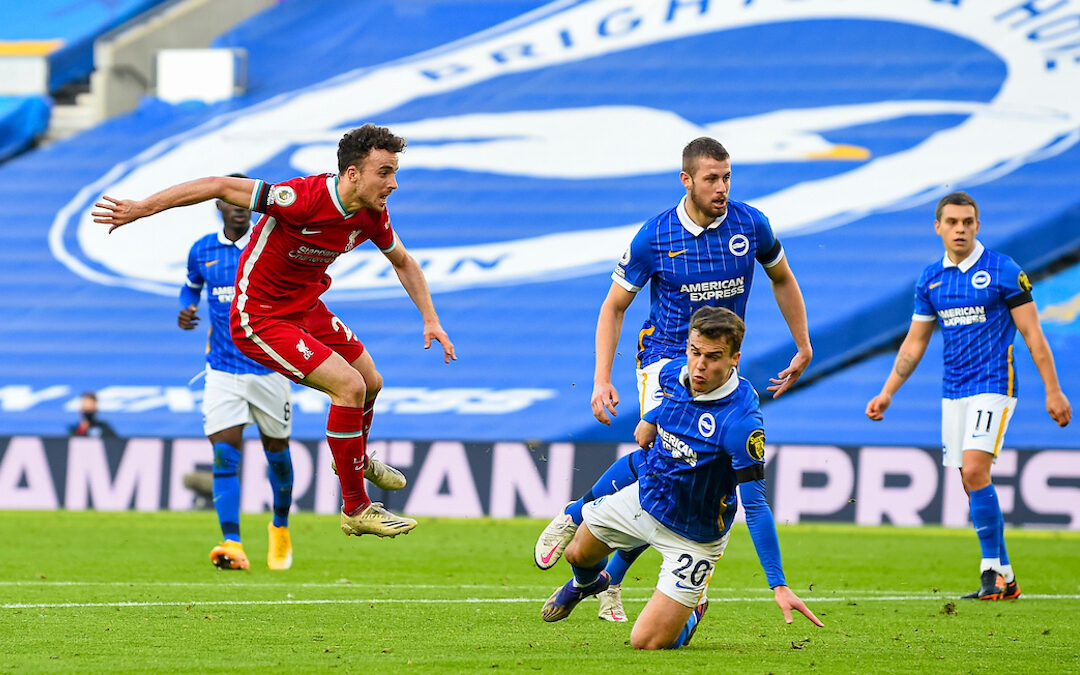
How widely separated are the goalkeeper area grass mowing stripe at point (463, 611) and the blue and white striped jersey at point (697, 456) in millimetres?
576

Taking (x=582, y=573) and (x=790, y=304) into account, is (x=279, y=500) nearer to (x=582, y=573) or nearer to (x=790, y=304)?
(x=582, y=573)

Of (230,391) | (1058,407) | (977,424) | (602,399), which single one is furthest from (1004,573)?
(230,391)

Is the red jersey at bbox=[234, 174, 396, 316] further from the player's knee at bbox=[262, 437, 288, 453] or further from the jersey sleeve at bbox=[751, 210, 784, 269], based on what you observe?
the player's knee at bbox=[262, 437, 288, 453]

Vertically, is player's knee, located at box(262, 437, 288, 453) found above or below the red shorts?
below

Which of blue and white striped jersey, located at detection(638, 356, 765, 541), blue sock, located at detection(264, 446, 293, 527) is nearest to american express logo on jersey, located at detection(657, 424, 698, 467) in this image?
blue and white striped jersey, located at detection(638, 356, 765, 541)

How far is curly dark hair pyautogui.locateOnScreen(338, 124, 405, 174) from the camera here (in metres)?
6.79

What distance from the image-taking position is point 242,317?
714 centimetres

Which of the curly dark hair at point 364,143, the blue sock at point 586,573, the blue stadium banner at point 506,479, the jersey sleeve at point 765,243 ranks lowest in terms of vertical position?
the blue stadium banner at point 506,479

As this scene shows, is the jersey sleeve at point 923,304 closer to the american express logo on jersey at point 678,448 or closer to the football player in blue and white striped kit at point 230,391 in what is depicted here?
the american express logo on jersey at point 678,448

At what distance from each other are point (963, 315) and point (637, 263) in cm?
258

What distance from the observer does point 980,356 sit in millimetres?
8336

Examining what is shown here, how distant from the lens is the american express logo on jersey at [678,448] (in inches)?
228

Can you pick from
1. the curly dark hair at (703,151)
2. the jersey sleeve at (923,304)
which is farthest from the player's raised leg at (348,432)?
the jersey sleeve at (923,304)

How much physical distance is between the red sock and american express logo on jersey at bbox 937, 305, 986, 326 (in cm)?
365
